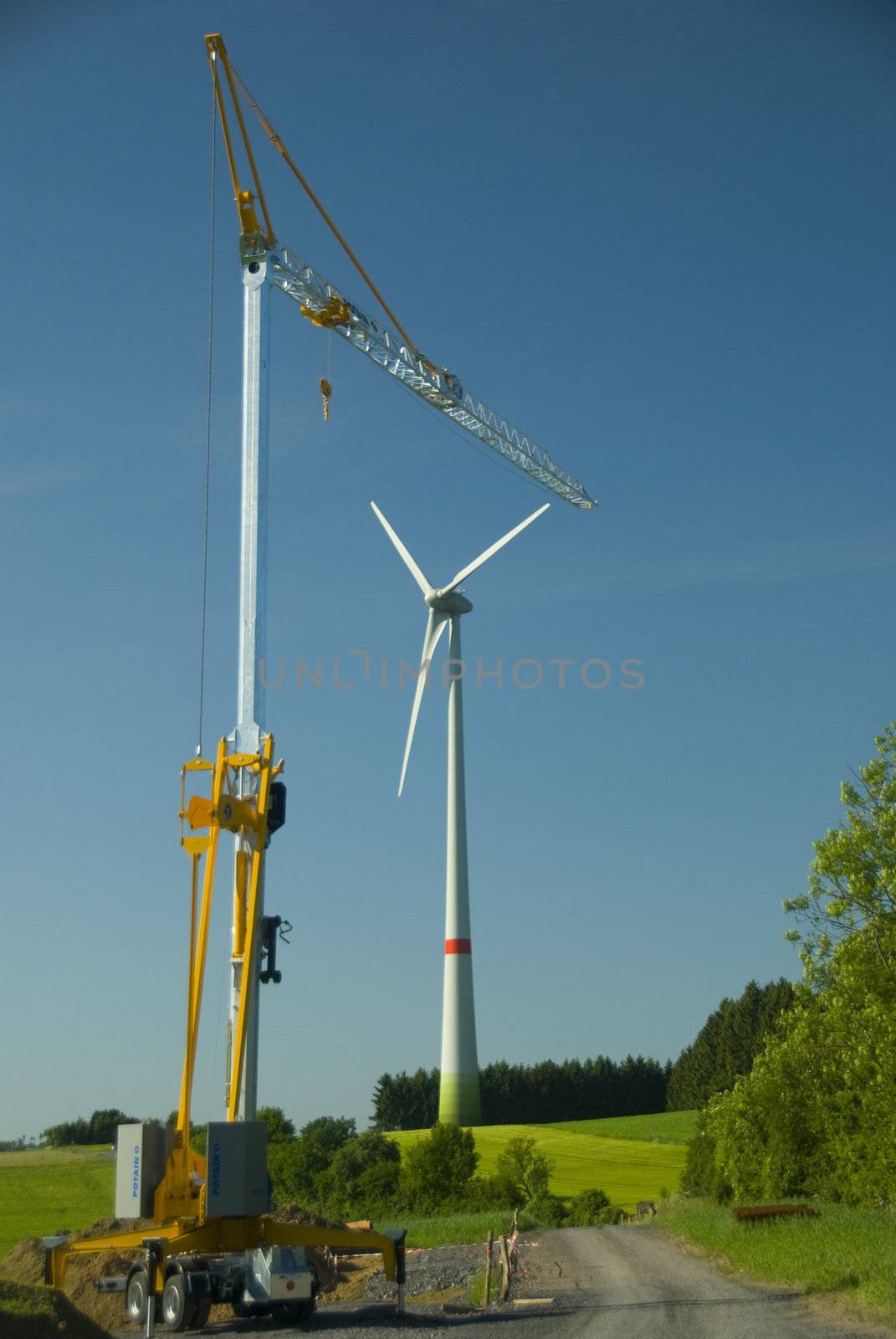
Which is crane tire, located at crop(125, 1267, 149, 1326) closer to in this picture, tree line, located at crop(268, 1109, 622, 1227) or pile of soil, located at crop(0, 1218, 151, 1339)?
pile of soil, located at crop(0, 1218, 151, 1339)

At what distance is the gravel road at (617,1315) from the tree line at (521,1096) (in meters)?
108

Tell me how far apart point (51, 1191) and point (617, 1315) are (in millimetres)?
56508

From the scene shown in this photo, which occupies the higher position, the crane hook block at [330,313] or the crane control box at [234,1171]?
the crane hook block at [330,313]

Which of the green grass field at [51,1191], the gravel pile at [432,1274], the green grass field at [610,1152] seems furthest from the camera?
the green grass field at [610,1152]

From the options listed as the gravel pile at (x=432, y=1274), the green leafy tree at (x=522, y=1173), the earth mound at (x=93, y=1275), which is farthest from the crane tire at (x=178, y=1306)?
the green leafy tree at (x=522, y=1173)

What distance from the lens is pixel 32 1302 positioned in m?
17.6

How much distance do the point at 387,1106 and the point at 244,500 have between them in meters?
116

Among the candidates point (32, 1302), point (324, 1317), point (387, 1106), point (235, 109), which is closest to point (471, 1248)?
point (324, 1317)

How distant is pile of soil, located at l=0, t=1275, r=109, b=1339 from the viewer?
1650cm

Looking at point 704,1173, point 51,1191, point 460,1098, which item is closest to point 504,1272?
point 704,1173

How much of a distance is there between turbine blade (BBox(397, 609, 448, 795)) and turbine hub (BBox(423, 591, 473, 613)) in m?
0.37

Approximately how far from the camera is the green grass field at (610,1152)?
80.8m

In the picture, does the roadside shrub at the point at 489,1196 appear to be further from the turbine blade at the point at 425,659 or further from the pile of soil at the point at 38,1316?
the pile of soil at the point at 38,1316

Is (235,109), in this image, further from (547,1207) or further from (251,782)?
(547,1207)
